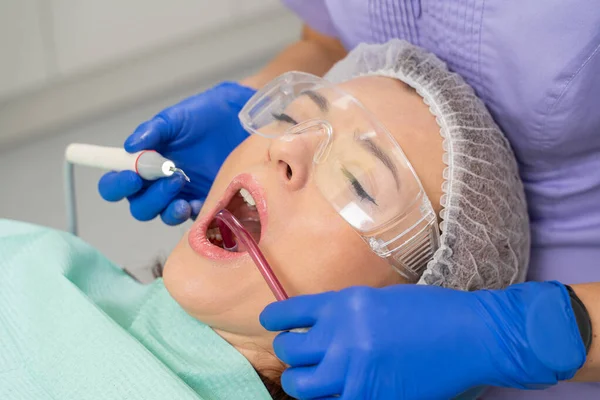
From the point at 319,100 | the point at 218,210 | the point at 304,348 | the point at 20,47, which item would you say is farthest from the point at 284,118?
the point at 20,47

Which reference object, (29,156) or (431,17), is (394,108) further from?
(29,156)

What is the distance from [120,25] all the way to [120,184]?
1124 mm

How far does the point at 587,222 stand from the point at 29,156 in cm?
173

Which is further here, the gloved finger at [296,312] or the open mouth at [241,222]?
the open mouth at [241,222]

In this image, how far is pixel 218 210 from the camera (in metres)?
1.19

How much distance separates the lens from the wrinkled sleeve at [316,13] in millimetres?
1664

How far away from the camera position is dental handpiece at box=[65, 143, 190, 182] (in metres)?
1.24

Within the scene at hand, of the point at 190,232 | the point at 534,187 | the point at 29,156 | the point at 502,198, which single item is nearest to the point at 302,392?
the point at 190,232

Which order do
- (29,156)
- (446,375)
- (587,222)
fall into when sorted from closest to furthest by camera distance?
(446,375) < (587,222) < (29,156)

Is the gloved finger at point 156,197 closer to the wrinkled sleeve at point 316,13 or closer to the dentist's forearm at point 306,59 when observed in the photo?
the dentist's forearm at point 306,59

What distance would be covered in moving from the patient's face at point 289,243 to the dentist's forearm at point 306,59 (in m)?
0.55

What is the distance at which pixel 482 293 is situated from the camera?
3.30ft

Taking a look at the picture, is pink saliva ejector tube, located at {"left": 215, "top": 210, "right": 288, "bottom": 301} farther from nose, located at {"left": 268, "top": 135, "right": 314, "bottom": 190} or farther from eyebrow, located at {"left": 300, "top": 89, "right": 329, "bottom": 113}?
eyebrow, located at {"left": 300, "top": 89, "right": 329, "bottom": 113}

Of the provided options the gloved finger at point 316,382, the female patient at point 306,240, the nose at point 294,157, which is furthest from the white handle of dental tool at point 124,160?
the gloved finger at point 316,382
